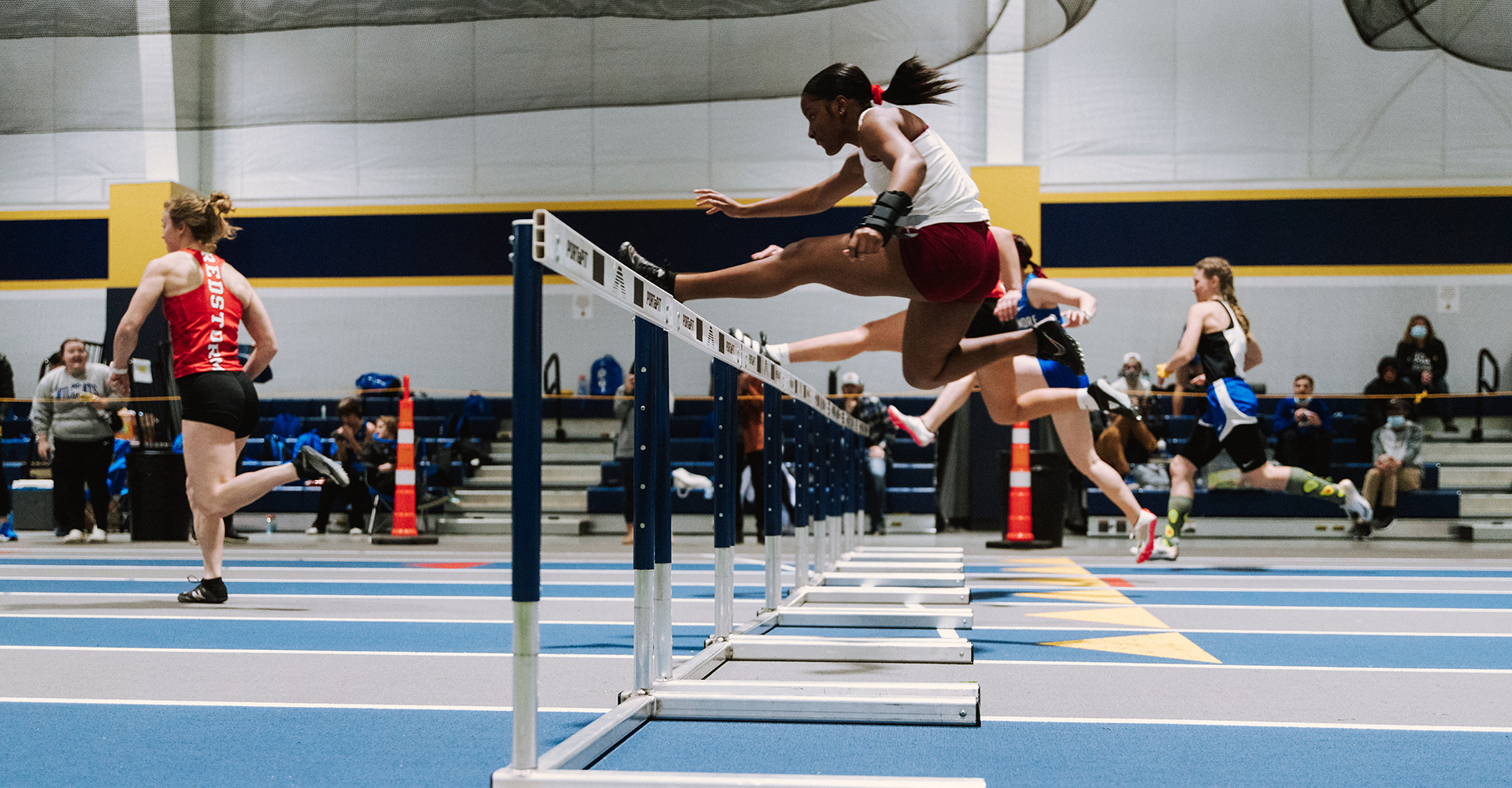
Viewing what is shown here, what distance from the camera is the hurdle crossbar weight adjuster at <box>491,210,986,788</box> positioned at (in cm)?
197

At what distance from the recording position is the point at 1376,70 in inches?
563

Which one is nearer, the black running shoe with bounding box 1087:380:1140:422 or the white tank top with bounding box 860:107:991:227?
the white tank top with bounding box 860:107:991:227

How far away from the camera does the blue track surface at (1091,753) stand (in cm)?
229

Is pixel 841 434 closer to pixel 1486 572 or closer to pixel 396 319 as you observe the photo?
pixel 1486 572

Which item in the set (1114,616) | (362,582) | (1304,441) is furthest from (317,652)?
(1304,441)

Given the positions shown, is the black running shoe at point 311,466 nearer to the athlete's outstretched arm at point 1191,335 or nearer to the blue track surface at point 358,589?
the blue track surface at point 358,589

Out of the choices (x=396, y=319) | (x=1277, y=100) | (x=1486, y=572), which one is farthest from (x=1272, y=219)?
(x=396, y=319)

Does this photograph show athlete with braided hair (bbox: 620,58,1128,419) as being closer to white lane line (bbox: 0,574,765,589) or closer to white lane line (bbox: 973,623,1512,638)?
white lane line (bbox: 973,623,1512,638)

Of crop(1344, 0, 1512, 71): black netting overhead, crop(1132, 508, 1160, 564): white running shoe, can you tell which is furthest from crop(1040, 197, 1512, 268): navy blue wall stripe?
crop(1132, 508, 1160, 564): white running shoe

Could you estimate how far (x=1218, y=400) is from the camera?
7.25m

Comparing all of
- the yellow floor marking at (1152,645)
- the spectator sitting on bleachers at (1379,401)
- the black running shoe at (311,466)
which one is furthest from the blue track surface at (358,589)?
the spectator sitting on bleachers at (1379,401)

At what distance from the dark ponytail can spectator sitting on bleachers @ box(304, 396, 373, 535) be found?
872 cm

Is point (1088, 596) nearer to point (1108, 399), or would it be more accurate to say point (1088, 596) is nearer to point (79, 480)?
point (1108, 399)

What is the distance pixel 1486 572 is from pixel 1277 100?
8.67 meters
